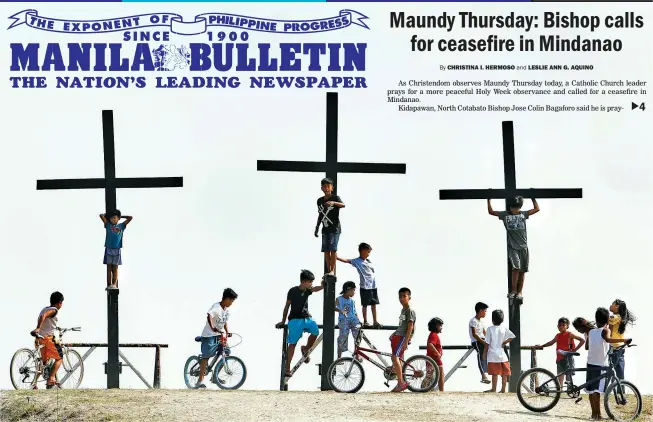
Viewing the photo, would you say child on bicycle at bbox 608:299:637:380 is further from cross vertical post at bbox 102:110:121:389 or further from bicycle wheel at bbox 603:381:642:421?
cross vertical post at bbox 102:110:121:389

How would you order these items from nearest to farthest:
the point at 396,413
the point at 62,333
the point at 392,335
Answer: the point at 396,413, the point at 392,335, the point at 62,333

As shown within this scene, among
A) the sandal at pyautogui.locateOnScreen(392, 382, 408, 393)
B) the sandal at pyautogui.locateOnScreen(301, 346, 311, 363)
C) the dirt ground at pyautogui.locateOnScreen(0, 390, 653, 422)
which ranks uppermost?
the sandal at pyautogui.locateOnScreen(301, 346, 311, 363)

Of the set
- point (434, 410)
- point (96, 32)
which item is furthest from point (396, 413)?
point (96, 32)

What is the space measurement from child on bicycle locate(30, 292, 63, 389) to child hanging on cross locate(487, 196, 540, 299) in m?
8.42

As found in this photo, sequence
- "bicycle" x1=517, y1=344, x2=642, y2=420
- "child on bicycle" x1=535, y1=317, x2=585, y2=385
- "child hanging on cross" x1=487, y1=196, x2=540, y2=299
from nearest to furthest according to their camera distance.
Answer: "bicycle" x1=517, y1=344, x2=642, y2=420 < "child on bicycle" x1=535, y1=317, x2=585, y2=385 < "child hanging on cross" x1=487, y1=196, x2=540, y2=299

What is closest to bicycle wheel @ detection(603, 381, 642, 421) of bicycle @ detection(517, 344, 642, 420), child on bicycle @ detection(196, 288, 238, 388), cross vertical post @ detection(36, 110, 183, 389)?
bicycle @ detection(517, 344, 642, 420)

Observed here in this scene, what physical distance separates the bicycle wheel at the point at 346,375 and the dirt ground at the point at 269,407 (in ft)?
1.18

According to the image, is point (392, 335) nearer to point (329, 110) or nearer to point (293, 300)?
point (293, 300)

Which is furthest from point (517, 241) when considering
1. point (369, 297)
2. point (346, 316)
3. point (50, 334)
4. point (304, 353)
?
point (50, 334)

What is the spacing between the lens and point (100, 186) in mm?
28156

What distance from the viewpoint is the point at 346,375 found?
25.9 metres

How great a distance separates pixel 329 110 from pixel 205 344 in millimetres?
4911

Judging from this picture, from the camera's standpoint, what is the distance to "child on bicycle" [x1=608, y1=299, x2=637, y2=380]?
81.1 feet

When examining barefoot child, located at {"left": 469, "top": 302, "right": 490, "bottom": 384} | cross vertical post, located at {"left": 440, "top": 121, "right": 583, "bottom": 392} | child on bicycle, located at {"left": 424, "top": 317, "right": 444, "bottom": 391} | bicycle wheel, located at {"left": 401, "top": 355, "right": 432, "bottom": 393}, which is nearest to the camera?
bicycle wheel, located at {"left": 401, "top": 355, "right": 432, "bottom": 393}
